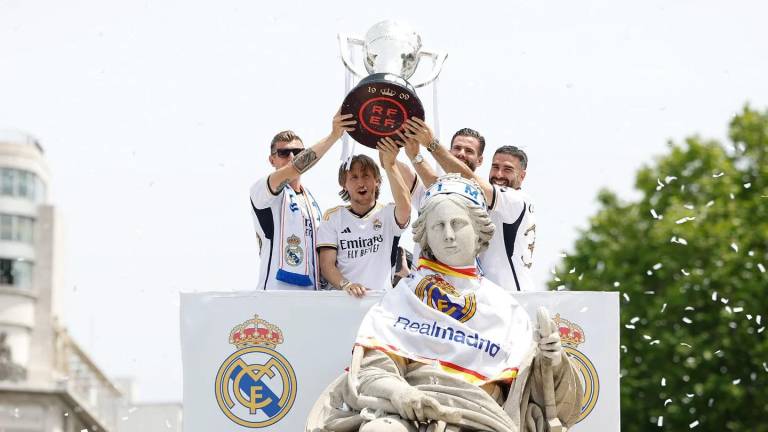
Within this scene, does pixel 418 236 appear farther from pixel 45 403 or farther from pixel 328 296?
pixel 45 403

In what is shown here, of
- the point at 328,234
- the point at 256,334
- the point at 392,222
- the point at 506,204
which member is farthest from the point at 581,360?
the point at 256,334

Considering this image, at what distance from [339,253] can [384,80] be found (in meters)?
1.56

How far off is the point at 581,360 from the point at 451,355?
1.55 meters

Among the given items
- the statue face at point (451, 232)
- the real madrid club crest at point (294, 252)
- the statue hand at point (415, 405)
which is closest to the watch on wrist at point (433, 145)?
the statue face at point (451, 232)

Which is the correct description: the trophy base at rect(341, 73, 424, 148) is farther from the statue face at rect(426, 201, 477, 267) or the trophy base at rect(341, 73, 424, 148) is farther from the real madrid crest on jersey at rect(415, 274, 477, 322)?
the real madrid crest on jersey at rect(415, 274, 477, 322)

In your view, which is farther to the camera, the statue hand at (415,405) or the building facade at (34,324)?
the building facade at (34,324)

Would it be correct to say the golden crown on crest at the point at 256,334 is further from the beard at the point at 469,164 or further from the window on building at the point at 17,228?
the window on building at the point at 17,228

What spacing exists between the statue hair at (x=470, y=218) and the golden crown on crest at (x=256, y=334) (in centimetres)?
145

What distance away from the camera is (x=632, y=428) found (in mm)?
32062

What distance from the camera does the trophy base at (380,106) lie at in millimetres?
14359

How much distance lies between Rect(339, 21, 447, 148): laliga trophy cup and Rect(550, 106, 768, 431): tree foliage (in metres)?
16.9

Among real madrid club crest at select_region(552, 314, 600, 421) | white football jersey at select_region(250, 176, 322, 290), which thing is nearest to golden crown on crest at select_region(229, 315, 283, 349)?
white football jersey at select_region(250, 176, 322, 290)

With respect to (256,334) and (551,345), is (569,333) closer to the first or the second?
(551,345)

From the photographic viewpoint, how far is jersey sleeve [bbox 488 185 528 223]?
583 inches
